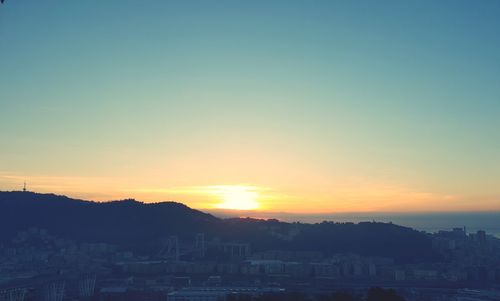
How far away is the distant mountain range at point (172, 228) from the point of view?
3216 centimetres

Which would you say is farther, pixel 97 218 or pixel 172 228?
pixel 97 218

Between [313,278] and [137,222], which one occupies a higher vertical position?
[137,222]

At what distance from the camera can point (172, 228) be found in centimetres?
3731

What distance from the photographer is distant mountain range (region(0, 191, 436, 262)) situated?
105 ft

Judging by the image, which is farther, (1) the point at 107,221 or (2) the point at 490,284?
(1) the point at 107,221

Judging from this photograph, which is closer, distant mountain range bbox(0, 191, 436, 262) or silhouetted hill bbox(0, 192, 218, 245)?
distant mountain range bbox(0, 191, 436, 262)

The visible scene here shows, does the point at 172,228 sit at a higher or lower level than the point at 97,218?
lower

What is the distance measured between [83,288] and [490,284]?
14961mm

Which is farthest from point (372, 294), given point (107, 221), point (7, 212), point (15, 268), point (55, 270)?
point (7, 212)

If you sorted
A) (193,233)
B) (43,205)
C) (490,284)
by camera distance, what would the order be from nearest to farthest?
(490,284) < (193,233) < (43,205)

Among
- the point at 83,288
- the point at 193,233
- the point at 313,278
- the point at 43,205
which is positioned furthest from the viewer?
the point at 43,205

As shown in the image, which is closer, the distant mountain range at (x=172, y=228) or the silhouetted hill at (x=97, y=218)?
the distant mountain range at (x=172, y=228)

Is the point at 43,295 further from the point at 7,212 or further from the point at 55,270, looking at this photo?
the point at 7,212

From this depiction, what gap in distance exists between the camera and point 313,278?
72.6 ft
